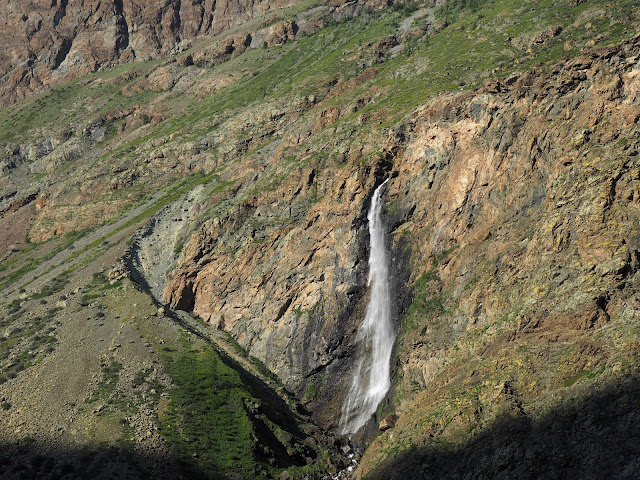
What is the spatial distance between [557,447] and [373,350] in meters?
29.2

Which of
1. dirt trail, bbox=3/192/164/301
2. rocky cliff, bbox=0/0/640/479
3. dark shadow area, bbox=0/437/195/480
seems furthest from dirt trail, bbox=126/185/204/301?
dark shadow area, bbox=0/437/195/480

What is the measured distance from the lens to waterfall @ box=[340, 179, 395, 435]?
53562mm

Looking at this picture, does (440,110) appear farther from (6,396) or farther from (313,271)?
(6,396)

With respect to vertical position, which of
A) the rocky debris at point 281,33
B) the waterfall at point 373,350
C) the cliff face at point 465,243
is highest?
the rocky debris at point 281,33

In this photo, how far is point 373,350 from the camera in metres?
57.0

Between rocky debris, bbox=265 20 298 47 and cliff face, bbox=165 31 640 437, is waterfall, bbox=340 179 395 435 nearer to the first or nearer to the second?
cliff face, bbox=165 31 640 437

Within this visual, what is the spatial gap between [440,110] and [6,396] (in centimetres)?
5983

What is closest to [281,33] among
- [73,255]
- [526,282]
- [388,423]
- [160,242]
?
[73,255]

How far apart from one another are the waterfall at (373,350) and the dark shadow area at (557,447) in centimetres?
1755

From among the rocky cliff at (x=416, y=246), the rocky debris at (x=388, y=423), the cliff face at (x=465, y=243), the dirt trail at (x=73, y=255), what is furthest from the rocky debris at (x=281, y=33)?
the rocky debris at (x=388, y=423)

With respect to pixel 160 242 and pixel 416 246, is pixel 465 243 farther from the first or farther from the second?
pixel 160 242

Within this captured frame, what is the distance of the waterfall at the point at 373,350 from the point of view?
53562 millimetres

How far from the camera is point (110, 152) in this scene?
139 m

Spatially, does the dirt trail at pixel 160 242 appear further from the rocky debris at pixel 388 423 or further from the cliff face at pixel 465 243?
the rocky debris at pixel 388 423
